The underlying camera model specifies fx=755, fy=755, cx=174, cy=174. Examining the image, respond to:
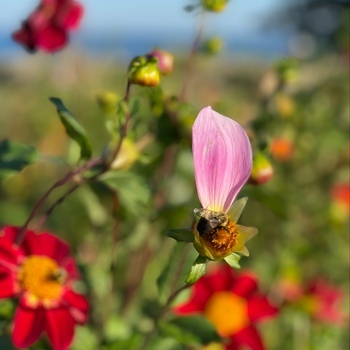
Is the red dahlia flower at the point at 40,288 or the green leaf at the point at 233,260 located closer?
the green leaf at the point at 233,260

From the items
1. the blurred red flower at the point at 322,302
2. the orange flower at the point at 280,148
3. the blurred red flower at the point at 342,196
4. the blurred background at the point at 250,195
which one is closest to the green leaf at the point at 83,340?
the blurred background at the point at 250,195

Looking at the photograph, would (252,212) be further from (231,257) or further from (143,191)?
(231,257)

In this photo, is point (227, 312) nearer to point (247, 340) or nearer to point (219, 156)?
point (247, 340)

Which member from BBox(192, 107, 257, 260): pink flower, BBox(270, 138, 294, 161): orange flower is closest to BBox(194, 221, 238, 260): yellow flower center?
BBox(192, 107, 257, 260): pink flower

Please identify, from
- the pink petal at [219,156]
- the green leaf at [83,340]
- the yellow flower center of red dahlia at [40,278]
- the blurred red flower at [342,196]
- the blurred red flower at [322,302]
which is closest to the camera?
the pink petal at [219,156]

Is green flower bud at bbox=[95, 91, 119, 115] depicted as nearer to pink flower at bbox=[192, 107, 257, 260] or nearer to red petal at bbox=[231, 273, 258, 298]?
red petal at bbox=[231, 273, 258, 298]

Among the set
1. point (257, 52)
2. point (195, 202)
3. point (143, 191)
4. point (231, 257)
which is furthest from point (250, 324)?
point (257, 52)

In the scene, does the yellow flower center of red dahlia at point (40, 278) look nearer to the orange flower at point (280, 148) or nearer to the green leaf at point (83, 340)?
the green leaf at point (83, 340)

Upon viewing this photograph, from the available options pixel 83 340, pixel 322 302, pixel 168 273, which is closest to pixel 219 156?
pixel 168 273
